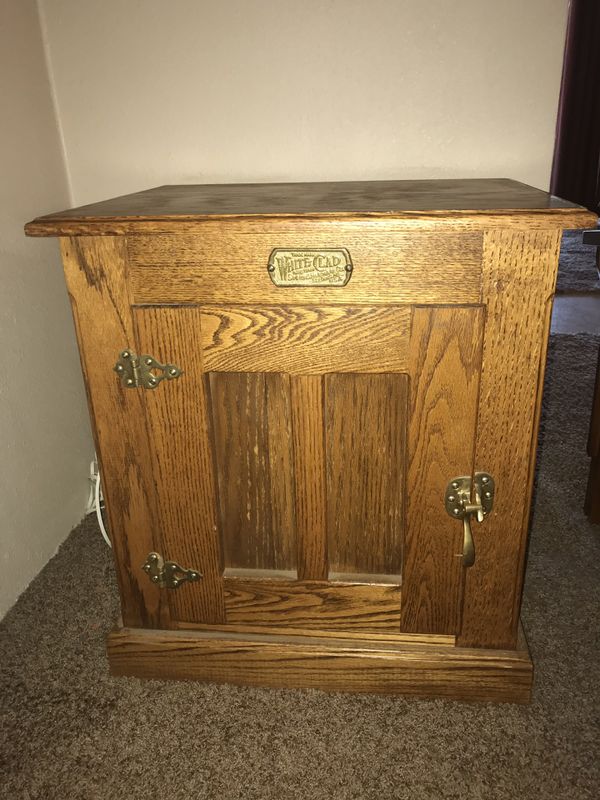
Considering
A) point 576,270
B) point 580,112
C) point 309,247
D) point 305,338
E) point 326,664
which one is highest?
point 580,112

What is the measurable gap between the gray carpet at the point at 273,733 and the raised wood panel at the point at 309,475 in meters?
0.25

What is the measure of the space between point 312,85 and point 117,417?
0.76 m

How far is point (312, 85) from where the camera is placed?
1.25 m

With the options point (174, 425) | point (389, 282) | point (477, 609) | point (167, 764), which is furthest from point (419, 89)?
point (167, 764)

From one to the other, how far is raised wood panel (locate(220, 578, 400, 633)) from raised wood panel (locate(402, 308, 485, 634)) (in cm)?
3

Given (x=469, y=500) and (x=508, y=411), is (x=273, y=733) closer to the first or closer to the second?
(x=469, y=500)

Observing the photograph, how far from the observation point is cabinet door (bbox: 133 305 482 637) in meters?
0.89

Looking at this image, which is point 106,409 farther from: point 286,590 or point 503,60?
point 503,60

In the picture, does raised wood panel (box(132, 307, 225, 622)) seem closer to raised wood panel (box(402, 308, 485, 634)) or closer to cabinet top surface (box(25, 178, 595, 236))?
cabinet top surface (box(25, 178, 595, 236))

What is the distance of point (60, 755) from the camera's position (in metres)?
0.98

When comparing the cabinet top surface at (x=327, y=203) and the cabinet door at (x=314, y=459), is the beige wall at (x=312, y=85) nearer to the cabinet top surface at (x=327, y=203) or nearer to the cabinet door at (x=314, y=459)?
the cabinet top surface at (x=327, y=203)

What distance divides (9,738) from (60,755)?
3.7 inches

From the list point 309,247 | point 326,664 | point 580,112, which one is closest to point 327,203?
point 309,247

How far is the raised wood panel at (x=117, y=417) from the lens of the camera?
2.92 ft
